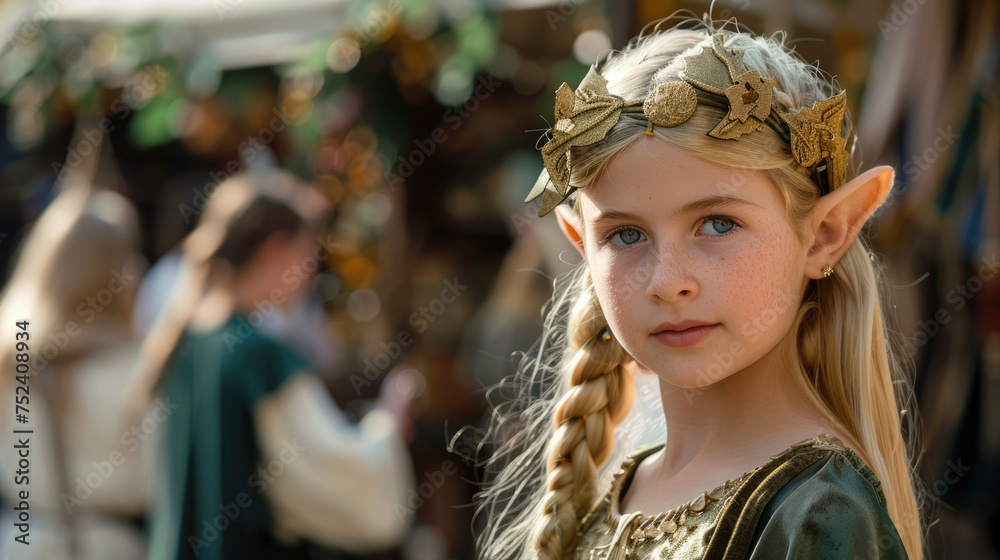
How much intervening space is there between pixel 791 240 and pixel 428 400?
9.25ft

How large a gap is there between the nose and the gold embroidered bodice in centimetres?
23

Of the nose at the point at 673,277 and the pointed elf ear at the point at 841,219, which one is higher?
the nose at the point at 673,277

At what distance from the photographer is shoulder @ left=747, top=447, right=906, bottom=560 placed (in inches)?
35.8

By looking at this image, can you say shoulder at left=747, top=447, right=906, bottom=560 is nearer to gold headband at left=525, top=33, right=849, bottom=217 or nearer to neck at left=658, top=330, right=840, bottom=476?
neck at left=658, top=330, right=840, bottom=476

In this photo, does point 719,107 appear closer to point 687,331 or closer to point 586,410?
point 687,331

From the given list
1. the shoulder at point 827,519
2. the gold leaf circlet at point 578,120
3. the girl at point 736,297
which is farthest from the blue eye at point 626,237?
the shoulder at point 827,519

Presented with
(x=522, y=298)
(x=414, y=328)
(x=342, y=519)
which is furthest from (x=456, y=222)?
(x=342, y=519)

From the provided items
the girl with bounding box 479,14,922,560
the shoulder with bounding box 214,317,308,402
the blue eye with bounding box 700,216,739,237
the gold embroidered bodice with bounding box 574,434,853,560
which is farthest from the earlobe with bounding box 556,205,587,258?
the shoulder with bounding box 214,317,308,402

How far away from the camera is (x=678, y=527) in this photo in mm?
1068

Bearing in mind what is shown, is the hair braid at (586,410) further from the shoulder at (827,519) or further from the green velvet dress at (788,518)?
the shoulder at (827,519)

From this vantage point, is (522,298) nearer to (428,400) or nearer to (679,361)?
(428,400)

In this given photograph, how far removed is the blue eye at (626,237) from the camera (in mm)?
1088

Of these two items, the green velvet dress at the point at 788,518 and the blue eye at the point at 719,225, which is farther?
the blue eye at the point at 719,225

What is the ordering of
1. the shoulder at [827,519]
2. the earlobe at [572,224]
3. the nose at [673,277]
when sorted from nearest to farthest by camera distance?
the shoulder at [827,519] → the nose at [673,277] → the earlobe at [572,224]
